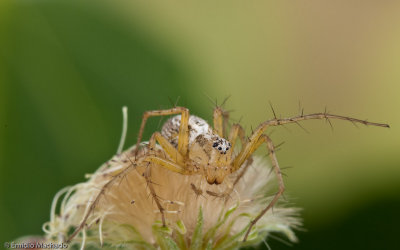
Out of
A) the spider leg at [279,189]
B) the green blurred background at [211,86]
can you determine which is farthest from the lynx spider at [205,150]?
the green blurred background at [211,86]

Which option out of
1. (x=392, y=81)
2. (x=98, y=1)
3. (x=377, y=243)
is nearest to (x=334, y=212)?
(x=377, y=243)

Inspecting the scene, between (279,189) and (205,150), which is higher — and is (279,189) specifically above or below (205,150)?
below

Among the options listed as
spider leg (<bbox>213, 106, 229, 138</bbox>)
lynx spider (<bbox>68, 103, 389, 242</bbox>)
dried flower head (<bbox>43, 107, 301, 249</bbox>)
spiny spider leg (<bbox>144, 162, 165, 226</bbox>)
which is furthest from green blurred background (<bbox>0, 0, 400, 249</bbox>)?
spiny spider leg (<bbox>144, 162, 165, 226</bbox>)

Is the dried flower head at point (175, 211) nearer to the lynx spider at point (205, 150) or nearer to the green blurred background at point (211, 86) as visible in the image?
the lynx spider at point (205, 150)

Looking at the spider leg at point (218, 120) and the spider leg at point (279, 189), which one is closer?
the spider leg at point (279, 189)

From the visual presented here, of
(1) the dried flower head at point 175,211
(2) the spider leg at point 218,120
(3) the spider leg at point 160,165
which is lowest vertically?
(1) the dried flower head at point 175,211

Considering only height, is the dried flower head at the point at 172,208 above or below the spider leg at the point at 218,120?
below

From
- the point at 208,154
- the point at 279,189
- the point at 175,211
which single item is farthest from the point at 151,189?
the point at 279,189

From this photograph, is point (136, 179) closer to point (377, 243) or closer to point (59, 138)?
point (59, 138)

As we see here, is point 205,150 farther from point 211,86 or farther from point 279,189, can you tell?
point 211,86
